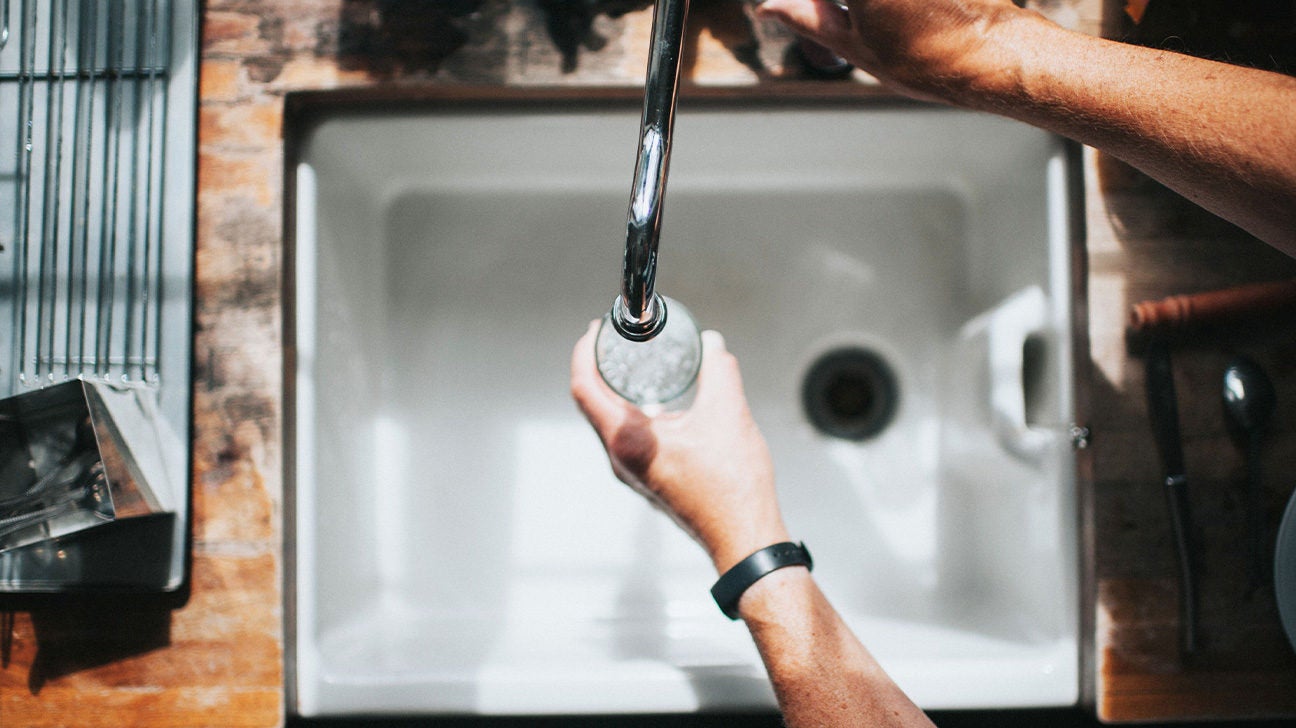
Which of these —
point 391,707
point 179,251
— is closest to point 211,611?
point 391,707

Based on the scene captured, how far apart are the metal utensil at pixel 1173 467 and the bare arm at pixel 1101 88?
185 millimetres

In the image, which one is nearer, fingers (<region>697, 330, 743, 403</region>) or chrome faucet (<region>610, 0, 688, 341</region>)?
chrome faucet (<region>610, 0, 688, 341</region>)

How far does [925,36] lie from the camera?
453mm

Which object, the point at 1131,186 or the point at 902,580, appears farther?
the point at 902,580

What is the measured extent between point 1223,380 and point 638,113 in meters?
0.52

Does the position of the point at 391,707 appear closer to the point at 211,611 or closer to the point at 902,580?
the point at 211,611

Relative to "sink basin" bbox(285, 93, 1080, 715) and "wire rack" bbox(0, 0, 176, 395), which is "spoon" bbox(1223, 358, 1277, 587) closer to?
"sink basin" bbox(285, 93, 1080, 715)

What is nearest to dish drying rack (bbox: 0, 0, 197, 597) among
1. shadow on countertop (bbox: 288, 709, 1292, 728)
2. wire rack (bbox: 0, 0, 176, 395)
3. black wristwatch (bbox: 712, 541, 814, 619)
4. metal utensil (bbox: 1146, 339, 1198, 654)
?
wire rack (bbox: 0, 0, 176, 395)

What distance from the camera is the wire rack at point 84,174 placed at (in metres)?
0.54

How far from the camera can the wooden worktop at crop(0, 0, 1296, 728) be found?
54 cm

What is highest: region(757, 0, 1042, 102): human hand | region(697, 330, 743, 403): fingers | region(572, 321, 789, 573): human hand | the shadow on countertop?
region(757, 0, 1042, 102): human hand

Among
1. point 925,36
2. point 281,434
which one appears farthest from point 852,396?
point 281,434

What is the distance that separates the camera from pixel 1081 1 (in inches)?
21.6

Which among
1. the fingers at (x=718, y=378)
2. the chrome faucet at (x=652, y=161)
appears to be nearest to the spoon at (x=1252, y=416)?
the fingers at (x=718, y=378)
